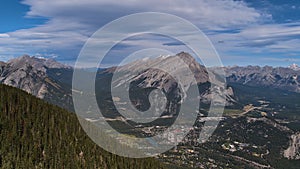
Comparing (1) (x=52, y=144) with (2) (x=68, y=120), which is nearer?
(1) (x=52, y=144)

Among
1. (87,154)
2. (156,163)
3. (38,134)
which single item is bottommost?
(156,163)

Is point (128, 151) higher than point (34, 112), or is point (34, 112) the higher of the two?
point (34, 112)

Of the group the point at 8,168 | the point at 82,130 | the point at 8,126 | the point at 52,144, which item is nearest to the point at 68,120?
the point at 82,130

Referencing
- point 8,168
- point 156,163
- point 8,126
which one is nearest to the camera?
point 8,168

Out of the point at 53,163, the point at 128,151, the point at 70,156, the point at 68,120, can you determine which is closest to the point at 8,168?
the point at 53,163

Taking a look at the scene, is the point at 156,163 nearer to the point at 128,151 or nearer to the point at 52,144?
the point at 128,151

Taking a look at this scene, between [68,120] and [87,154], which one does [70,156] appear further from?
[68,120]

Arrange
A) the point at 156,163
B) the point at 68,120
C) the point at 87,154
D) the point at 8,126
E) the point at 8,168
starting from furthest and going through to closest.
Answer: the point at 156,163 < the point at 68,120 < the point at 87,154 < the point at 8,126 < the point at 8,168
